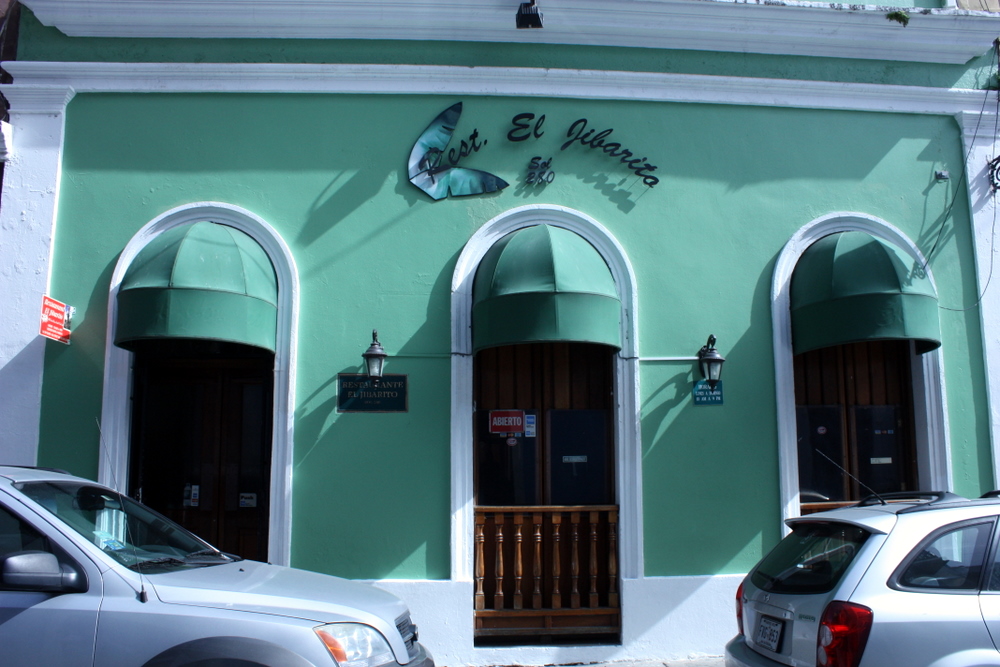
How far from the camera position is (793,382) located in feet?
24.8

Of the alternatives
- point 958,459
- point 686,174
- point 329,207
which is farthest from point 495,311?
point 958,459

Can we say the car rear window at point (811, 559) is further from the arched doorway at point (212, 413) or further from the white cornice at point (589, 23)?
the white cornice at point (589, 23)

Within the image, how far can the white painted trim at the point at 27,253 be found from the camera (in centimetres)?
690

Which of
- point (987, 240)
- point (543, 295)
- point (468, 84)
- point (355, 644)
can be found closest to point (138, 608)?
point (355, 644)

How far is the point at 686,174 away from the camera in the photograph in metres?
7.80

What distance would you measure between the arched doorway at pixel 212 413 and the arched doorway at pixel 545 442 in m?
2.17

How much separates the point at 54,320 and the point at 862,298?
7.69 meters

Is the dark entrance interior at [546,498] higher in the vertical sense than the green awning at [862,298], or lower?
lower

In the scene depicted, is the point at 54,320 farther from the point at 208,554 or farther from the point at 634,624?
the point at 634,624

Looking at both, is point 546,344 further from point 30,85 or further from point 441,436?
point 30,85

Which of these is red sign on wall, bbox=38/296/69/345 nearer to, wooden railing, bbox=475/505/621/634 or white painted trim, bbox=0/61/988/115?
white painted trim, bbox=0/61/988/115

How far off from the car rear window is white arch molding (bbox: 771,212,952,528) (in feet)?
8.93

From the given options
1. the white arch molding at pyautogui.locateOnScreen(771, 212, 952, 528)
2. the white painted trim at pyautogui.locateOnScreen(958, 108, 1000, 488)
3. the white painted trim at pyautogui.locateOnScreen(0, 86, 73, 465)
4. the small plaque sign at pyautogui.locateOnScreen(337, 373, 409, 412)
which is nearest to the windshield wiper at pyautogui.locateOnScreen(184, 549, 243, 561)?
the small plaque sign at pyautogui.locateOnScreen(337, 373, 409, 412)

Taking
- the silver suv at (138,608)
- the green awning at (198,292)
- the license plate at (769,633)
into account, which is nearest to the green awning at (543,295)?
the green awning at (198,292)
